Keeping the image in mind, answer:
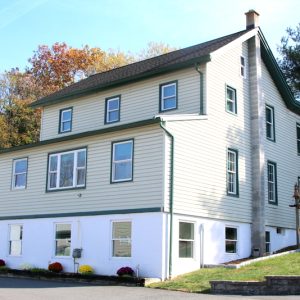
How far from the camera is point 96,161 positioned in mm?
22078

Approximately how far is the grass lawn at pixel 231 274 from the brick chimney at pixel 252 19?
40.6 feet

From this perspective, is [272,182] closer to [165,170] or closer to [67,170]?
[165,170]

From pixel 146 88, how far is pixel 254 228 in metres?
8.28

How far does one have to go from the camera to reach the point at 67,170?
23297 millimetres

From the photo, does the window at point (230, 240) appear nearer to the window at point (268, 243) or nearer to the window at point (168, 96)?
the window at point (268, 243)

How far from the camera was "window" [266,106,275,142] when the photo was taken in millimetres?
26656

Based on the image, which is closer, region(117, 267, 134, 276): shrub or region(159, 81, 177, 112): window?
region(117, 267, 134, 276): shrub

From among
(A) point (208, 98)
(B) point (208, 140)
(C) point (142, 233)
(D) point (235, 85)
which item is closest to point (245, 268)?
(C) point (142, 233)

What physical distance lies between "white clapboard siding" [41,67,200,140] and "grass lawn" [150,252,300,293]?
7.08m

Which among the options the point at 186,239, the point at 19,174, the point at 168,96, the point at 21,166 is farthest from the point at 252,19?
the point at 19,174

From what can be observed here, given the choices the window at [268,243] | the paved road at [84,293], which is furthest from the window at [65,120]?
the window at [268,243]

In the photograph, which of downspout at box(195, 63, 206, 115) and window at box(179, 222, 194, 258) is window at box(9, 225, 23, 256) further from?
downspout at box(195, 63, 206, 115)

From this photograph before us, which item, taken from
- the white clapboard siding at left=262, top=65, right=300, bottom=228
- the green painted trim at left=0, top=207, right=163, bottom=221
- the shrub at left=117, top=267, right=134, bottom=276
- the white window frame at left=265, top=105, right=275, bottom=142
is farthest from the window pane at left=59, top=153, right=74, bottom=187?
the white window frame at left=265, top=105, right=275, bottom=142

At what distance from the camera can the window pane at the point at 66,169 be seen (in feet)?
75.9
